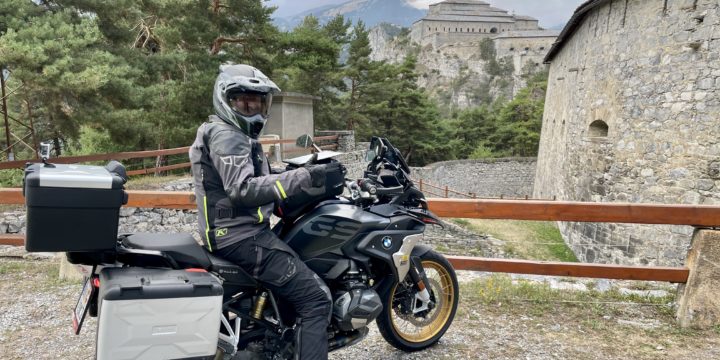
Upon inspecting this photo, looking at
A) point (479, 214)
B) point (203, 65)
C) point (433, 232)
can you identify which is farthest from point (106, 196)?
point (203, 65)

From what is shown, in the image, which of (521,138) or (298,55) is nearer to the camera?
(298,55)

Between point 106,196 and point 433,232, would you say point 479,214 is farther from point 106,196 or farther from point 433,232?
point 433,232

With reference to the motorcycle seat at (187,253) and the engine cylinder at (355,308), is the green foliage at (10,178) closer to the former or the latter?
the motorcycle seat at (187,253)

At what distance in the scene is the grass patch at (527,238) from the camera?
12586 mm

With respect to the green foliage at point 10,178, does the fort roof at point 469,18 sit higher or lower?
higher

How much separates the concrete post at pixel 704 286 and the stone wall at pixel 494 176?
31751 millimetres

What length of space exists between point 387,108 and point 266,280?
32959 mm

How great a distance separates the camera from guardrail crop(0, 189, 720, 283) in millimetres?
3984

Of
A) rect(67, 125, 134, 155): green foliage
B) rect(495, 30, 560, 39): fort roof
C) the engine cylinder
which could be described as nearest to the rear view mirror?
the engine cylinder

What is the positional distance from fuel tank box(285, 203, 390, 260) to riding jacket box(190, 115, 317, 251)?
22cm

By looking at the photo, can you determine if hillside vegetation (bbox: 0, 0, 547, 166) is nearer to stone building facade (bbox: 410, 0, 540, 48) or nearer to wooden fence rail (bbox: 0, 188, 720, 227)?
wooden fence rail (bbox: 0, 188, 720, 227)

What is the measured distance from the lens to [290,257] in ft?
8.67

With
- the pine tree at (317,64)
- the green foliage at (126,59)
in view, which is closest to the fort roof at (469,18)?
the pine tree at (317,64)

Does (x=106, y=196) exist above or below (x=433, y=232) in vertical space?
above
